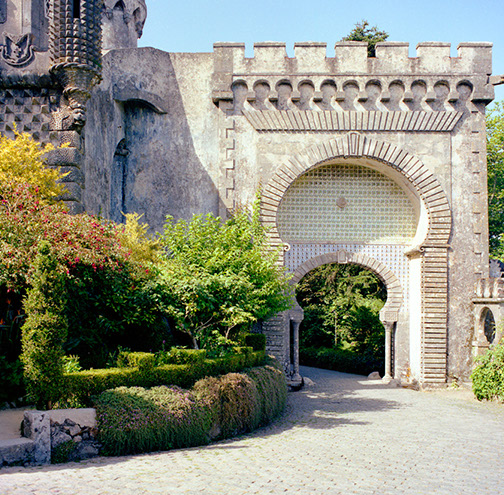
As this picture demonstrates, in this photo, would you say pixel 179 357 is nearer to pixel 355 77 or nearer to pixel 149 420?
pixel 149 420

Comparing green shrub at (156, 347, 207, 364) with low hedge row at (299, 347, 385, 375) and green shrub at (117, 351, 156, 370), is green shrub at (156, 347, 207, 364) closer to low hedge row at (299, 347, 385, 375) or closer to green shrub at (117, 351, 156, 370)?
green shrub at (117, 351, 156, 370)

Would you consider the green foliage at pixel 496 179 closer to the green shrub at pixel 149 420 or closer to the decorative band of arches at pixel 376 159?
the decorative band of arches at pixel 376 159

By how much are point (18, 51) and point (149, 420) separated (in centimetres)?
883

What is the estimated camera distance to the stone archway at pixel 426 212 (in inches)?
593

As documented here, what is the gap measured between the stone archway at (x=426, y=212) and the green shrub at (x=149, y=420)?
22.2ft

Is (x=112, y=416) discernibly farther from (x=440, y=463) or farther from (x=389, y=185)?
(x=389, y=185)

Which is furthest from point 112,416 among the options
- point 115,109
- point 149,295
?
point 115,109

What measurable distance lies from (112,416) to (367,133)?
33.7 ft

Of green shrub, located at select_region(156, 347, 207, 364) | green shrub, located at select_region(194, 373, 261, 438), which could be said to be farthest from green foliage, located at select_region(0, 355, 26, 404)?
green shrub, located at select_region(194, 373, 261, 438)

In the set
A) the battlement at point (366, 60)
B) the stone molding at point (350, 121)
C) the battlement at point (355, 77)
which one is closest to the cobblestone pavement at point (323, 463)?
the stone molding at point (350, 121)

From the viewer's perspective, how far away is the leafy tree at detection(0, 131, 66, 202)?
11.1 meters

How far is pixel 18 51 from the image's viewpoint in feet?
42.6

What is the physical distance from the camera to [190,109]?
1606cm

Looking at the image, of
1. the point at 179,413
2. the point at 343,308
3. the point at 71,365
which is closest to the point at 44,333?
the point at 71,365
